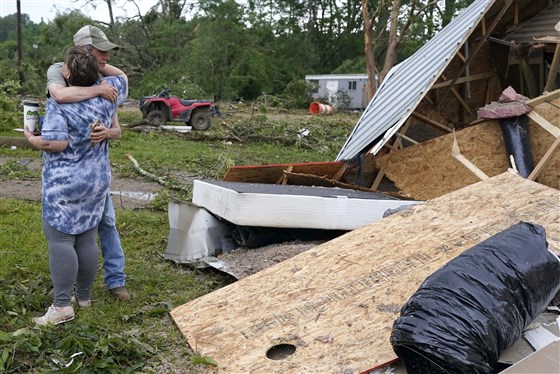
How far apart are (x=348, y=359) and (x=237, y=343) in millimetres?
659

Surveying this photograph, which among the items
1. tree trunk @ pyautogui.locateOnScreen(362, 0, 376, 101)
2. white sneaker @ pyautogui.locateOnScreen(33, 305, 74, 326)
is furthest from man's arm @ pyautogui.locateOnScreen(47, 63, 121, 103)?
tree trunk @ pyautogui.locateOnScreen(362, 0, 376, 101)

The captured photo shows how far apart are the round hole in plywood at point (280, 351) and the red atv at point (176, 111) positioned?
13242 millimetres

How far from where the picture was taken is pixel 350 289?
3.74 metres

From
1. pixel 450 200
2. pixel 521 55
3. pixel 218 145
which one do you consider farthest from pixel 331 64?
pixel 450 200

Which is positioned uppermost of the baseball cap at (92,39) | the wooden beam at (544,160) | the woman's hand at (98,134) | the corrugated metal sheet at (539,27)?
the corrugated metal sheet at (539,27)

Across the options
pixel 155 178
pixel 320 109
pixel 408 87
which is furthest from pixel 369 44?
pixel 320 109

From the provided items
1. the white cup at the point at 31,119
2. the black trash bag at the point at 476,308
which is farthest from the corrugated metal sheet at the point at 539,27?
the white cup at the point at 31,119

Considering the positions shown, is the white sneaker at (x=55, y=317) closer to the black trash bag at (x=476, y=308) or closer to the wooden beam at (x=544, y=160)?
the black trash bag at (x=476, y=308)

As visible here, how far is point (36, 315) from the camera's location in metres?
3.95

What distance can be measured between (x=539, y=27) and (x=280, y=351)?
5861 millimetres

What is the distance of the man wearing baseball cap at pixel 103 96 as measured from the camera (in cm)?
374

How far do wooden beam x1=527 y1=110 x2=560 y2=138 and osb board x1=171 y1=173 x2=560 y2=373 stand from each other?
4.34 ft

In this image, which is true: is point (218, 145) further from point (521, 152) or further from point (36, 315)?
point (36, 315)

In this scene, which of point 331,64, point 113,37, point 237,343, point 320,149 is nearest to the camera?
point 237,343
